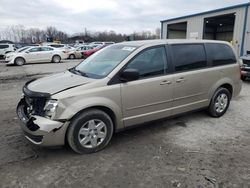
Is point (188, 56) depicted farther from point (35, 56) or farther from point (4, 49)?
point (4, 49)

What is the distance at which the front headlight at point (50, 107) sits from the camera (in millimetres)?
3127

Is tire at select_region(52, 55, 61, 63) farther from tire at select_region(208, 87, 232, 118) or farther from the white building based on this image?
tire at select_region(208, 87, 232, 118)

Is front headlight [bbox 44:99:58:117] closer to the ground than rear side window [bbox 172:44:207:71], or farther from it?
closer to the ground

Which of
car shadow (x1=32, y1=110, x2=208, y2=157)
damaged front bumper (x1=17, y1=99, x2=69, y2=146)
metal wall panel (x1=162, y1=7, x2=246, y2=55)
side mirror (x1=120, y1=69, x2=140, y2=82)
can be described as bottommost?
car shadow (x1=32, y1=110, x2=208, y2=157)

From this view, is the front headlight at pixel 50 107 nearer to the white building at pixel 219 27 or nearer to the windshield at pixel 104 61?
the windshield at pixel 104 61

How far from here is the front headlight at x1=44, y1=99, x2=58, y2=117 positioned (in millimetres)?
3127

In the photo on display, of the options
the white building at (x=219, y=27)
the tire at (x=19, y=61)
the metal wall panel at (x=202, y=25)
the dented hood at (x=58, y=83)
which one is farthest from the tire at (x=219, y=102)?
the tire at (x=19, y=61)

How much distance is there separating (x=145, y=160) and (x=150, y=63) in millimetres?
1662

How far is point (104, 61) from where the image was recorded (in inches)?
162

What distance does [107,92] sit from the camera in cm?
346

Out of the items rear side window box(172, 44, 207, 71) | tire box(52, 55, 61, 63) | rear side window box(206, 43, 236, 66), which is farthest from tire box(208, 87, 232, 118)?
tire box(52, 55, 61, 63)

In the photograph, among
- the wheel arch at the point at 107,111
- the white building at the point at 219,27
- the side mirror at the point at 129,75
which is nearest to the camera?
the wheel arch at the point at 107,111

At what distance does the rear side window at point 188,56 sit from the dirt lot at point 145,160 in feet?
4.04

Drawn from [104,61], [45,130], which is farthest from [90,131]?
[104,61]
